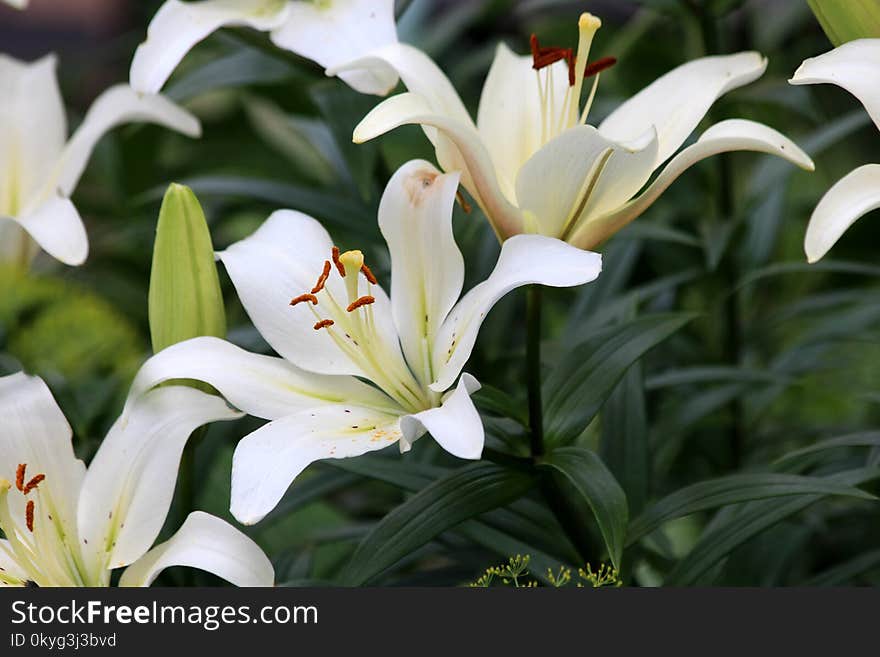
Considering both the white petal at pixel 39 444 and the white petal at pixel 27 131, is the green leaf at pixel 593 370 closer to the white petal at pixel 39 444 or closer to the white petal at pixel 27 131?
the white petal at pixel 39 444

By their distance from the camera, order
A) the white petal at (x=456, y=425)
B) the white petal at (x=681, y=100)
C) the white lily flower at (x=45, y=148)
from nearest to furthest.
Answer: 1. the white petal at (x=456, y=425)
2. the white petal at (x=681, y=100)
3. the white lily flower at (x=45, y=148)

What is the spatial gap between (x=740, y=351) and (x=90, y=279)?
58cm

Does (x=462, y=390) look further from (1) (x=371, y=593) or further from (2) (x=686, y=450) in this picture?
(2) (x=686, y=450)

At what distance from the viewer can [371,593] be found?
1.41 ft

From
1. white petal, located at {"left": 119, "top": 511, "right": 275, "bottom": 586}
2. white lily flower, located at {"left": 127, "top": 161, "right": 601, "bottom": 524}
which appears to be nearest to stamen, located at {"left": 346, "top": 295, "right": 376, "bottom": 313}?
white lily flower, located at {"left": 127, "top": 161, "right": 601, "bottom": 524}

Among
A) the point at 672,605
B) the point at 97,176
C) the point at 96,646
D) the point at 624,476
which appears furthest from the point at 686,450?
the point at 97,176

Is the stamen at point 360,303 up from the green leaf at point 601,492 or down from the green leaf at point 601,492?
up

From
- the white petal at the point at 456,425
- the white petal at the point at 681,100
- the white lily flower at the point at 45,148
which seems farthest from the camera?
the white lily flower at the point at 45,148

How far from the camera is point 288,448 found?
1.37ft

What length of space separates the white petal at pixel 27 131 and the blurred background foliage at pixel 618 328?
0.21 ft

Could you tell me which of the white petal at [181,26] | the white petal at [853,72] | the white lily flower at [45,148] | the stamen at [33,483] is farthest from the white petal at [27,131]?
the white petal at [853,72]

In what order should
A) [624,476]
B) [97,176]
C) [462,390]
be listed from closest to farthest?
1. [462,390]
2. [624,476]
3. [97,176]

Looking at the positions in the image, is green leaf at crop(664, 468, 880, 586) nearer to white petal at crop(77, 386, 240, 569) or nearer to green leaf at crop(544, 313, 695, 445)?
green leaf at crop(544, 313, 695, 445)

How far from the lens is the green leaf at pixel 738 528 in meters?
0.49
